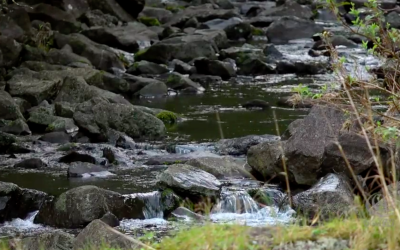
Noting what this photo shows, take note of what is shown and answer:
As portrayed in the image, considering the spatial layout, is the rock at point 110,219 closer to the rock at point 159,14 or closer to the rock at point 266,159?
the rock at point 266,159

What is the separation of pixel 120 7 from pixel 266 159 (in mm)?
18550

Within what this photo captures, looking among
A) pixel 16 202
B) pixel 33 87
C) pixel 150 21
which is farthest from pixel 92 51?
pixel 16 202

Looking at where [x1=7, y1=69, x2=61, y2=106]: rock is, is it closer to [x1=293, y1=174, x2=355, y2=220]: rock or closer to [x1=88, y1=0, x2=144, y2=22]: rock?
[x1=293, y1=174, x2=355, y2=220]: rock

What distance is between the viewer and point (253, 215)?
27.2ft

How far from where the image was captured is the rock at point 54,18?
75.0 feet

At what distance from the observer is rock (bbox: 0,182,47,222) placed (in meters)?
8.99

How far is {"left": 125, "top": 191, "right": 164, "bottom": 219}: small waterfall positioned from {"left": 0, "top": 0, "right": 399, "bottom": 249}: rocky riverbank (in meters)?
0.02

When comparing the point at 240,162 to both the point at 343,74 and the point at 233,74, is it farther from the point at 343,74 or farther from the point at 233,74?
the point at 233,74

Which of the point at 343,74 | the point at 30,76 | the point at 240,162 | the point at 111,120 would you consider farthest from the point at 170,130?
the point at 343,74

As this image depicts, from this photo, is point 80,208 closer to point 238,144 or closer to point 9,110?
point 238,144

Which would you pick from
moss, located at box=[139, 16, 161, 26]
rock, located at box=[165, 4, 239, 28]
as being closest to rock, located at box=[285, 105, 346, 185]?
rock, located at box=[165, 4, 239, 28]

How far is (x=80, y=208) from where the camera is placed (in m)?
8.64

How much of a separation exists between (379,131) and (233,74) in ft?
44.2

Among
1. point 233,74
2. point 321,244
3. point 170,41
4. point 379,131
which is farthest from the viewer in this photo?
point 170,41
